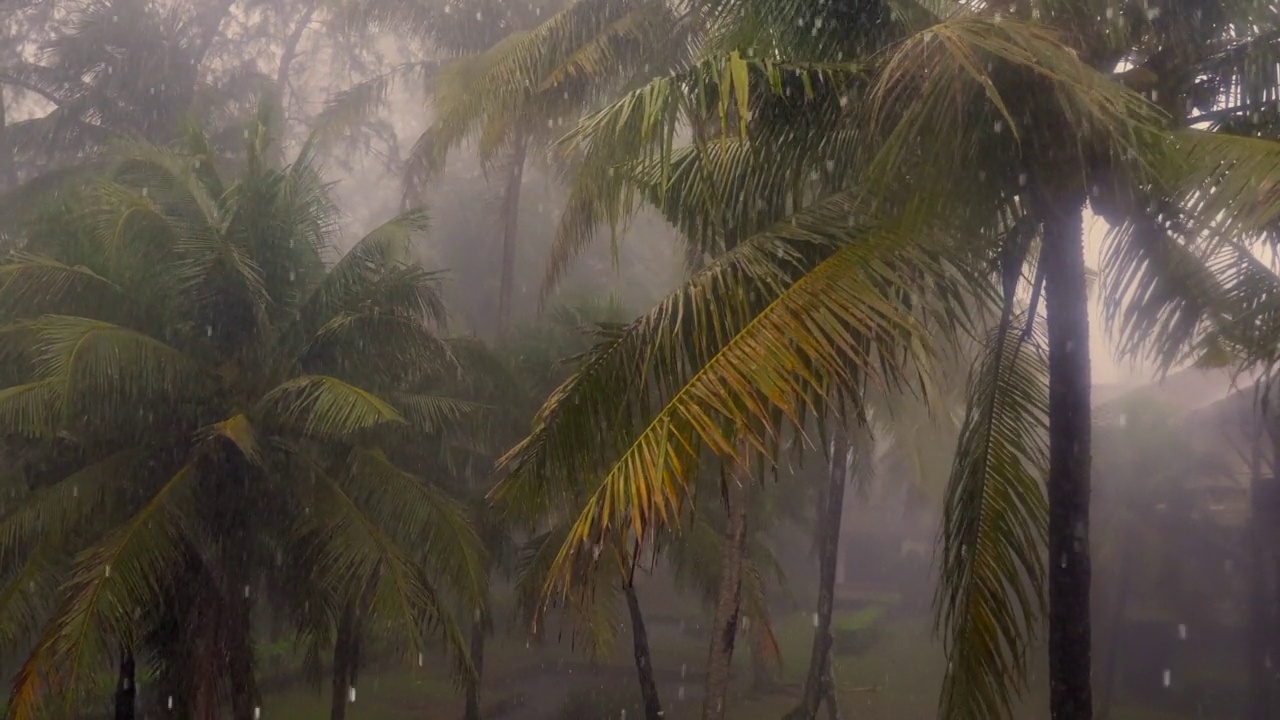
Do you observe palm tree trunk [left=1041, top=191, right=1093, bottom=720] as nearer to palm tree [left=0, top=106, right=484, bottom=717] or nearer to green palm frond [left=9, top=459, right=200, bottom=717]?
palm tree [left=0, top=106, right=484, bottom=717]

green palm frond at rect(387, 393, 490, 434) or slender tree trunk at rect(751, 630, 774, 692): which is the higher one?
green palm frond at rect(387, 393, 490, 434)

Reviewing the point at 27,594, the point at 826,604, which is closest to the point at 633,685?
the point at 826,604

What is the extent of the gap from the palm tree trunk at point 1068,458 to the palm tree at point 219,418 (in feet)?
14.2

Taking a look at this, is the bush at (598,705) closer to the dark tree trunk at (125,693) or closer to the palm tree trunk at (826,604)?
the palm tree trunk at (826,604)

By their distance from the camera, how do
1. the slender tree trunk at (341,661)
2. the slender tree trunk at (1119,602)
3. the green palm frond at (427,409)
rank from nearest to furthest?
1. the green palm frond at (427,409)
2. the slender tree trunk at (341,661)
3. the slender tree trunk at (1119,602)

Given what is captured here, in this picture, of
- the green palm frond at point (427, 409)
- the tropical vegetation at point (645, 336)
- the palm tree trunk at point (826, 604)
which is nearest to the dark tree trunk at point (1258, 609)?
the tropical vegetation at point (645, 336)

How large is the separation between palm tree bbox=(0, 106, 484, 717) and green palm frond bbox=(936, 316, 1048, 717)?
4.05 metres

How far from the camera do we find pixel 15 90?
704 inches

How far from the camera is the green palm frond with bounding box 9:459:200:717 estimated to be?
5809 millimetres

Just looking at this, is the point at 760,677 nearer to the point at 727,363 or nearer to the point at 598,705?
the point at 598,705

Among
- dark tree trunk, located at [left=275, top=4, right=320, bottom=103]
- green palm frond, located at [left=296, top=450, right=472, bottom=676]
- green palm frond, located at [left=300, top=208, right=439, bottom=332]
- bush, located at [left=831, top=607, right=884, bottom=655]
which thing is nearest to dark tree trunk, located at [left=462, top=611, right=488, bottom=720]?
green palm frond, located at [left=296, top=450, right=472, bottom=676]

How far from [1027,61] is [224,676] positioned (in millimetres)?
7532

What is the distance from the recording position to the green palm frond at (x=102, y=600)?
581 cm

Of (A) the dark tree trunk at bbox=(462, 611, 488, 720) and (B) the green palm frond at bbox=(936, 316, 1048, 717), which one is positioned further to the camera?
(A) the dark tree trunk at bbox=(462, 611, 488, 720)
